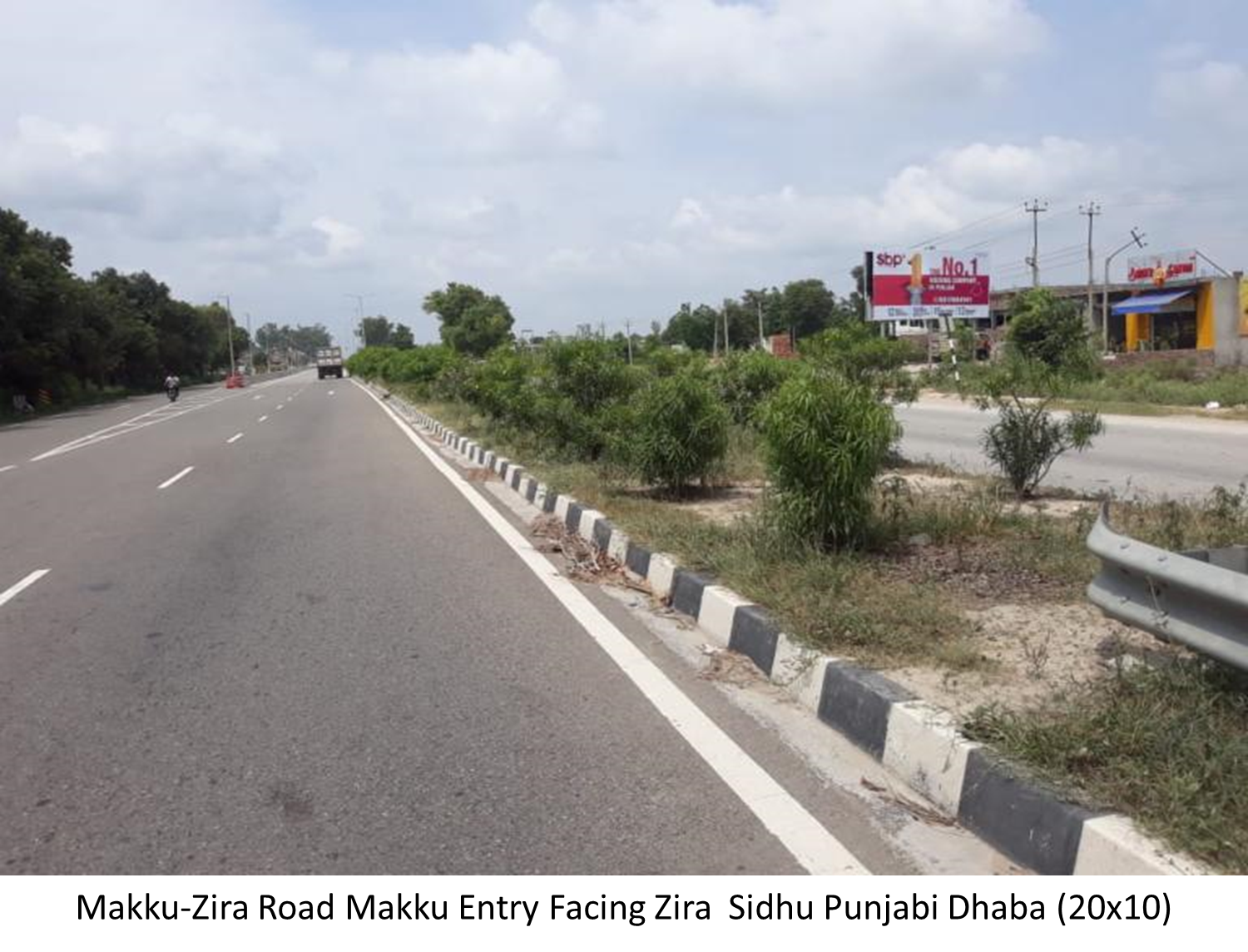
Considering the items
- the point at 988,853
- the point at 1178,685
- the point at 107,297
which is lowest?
the point at 988,853

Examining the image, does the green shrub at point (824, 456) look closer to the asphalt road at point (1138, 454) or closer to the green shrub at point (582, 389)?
the asphalt road at point (1138, 454)

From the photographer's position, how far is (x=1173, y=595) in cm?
385

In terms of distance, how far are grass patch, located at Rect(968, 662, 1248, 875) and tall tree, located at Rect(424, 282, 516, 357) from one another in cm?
6067

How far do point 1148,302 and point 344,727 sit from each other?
176 ft

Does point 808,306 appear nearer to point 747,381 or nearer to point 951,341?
point 951,341

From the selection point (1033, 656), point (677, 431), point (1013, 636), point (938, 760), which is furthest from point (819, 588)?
point (677, 431)

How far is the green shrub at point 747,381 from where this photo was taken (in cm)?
1316

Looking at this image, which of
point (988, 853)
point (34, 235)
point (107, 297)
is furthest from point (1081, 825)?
point (107, 297)

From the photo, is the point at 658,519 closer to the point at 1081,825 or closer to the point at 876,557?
the point at 876,557

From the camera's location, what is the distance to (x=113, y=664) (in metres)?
5.56

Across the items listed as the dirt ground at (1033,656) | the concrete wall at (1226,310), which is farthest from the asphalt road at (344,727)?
the concrete wall at (1226,310)

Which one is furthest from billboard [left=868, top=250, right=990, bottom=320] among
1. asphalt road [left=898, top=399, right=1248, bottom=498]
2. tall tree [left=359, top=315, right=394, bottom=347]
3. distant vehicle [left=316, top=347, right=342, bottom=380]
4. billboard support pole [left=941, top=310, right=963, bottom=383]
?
tall tree [left=359, top=315, right=394, bottom=347]

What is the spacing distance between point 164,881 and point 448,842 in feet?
2.84

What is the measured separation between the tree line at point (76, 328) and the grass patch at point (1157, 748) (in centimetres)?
3654
